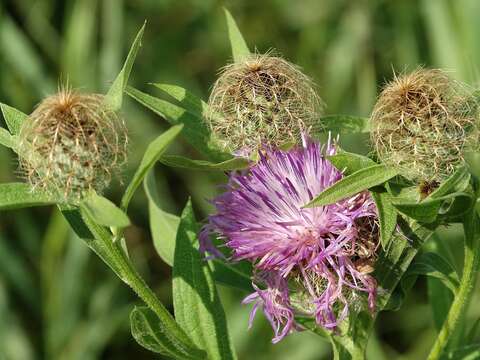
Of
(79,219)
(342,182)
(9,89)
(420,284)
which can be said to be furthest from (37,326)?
(342,182)

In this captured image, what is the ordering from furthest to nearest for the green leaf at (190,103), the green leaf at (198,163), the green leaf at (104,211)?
the green leaf at (190,103)
the green leaf at (198,163)
the green leaf at (104,211)

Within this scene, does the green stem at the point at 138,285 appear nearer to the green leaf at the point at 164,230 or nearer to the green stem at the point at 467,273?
the green leaf at the point at 164,230

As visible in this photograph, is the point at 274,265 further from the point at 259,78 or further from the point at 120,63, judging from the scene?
the point at 120,63

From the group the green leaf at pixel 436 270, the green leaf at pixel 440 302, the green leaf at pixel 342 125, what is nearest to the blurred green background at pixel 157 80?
the green leaf at pixel 440 302

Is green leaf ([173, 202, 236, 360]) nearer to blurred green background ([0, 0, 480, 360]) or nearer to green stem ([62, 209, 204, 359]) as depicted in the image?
green stem ([62, 209, 204, 359])

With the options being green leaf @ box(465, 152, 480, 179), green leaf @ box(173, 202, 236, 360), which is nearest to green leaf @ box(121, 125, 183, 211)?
green leaf @ box(173, 202, 236, 360)

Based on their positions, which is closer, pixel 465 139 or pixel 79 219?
pixel 465 139
